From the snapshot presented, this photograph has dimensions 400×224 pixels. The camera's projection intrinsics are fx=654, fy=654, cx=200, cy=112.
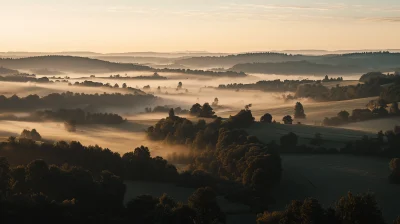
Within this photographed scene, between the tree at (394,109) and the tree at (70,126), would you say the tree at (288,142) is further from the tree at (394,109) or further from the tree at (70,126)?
the tree at (70,126)

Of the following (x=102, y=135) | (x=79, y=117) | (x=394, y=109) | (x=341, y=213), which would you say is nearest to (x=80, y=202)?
(x=341, y=213)

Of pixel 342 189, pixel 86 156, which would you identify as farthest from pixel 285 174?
pixel 86 156

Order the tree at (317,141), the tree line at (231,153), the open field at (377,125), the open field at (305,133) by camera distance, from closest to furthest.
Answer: the tree line at (231,153) < the tree at (317,141) < the open field at (305,133) < the open field at (377,125)

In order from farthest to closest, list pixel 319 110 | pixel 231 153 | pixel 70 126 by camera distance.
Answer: pixel 319 110
pixel 70 126
pixel 231 153

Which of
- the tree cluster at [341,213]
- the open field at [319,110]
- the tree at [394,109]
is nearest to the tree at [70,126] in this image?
the open field at [319,110]

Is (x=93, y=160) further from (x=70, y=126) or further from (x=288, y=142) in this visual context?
(x=70, y=126)

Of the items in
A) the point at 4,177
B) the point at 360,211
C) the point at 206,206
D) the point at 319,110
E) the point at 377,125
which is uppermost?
the point at 319,110

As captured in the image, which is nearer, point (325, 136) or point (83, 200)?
point (83, 200)

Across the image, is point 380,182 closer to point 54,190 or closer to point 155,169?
point 155,169
